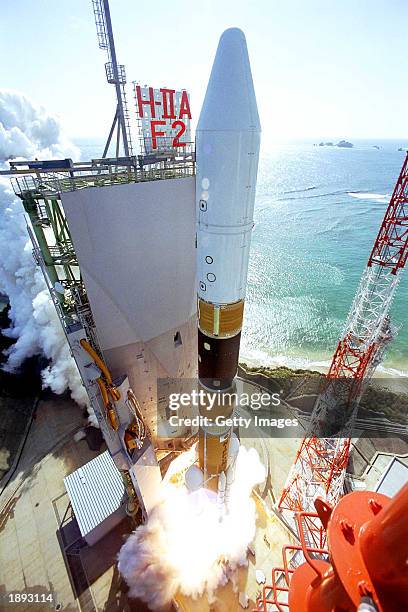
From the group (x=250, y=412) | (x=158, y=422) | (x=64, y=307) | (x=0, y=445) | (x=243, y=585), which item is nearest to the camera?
(x=64, y=307)

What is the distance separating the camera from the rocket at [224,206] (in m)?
7.30

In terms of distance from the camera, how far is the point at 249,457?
20.3 metres

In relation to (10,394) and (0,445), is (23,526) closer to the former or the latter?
(0,445)

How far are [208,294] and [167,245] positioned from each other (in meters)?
3.02

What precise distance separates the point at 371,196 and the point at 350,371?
363ft

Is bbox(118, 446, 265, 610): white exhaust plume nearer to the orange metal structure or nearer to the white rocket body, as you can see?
the orange metal structure

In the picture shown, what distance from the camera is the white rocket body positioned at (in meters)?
7.29

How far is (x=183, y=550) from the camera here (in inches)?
554

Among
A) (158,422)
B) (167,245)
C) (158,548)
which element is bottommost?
(158,548)

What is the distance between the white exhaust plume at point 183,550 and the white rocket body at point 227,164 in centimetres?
1142

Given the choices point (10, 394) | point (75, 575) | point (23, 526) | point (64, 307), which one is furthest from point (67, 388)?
point (64, 307)

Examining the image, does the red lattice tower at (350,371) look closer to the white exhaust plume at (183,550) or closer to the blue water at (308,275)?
the white exhaust plume at (183,550)

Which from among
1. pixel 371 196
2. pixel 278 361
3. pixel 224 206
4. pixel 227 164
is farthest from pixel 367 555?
pixel 371 196

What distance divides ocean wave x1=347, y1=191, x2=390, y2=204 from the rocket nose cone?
10966 cm
